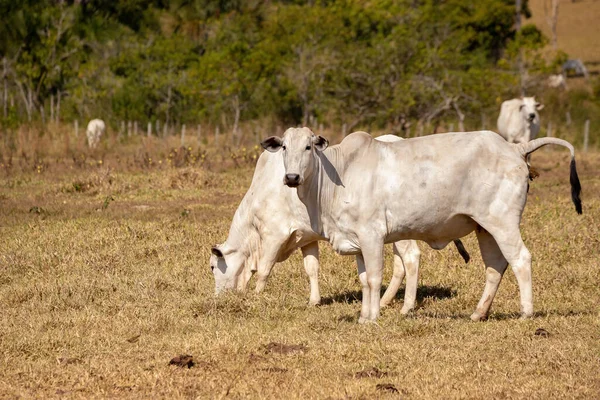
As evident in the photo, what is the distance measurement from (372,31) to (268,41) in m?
4.65

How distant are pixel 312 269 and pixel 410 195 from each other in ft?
5.50

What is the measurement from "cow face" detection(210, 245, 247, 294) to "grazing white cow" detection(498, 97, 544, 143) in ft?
44.5

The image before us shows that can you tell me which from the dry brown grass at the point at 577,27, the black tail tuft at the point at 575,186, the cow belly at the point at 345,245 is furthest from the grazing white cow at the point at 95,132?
the dry brown grass at the point at 577,27

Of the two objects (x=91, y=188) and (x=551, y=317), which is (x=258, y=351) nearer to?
(x=551, y=317)

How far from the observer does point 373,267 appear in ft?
24.5

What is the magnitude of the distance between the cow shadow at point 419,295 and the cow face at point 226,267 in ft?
2.95

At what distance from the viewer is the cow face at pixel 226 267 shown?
8.98 metres

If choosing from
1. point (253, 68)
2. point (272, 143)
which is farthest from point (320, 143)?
point (253, 68)

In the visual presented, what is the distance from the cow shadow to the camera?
28.9ft

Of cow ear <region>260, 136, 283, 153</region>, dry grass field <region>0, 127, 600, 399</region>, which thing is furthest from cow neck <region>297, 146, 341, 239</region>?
dry grass field <region>0, 127, 600, 399</region>

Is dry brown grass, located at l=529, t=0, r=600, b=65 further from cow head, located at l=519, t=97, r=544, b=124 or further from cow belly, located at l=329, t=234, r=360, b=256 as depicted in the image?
cow belly, located at l=329, t=234, r=360, b=256

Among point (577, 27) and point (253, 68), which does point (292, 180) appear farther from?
point (577, 27)

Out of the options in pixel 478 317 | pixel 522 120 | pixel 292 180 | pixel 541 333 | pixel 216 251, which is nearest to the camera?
pixel 541 333

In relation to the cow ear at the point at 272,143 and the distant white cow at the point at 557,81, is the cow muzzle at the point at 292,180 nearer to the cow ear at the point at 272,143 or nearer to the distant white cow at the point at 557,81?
the cow ear at the point at 272,143
